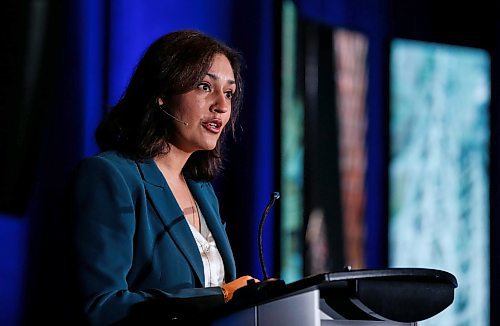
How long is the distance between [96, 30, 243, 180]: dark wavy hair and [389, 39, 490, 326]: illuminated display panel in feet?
5.04

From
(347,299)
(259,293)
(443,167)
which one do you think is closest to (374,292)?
(347,299)

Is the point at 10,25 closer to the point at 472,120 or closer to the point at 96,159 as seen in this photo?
the point at 96,159

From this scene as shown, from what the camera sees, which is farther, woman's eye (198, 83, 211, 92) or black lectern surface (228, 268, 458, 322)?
woman's eye (198, 83, 211, 92)

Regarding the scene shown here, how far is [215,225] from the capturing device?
2.31 m

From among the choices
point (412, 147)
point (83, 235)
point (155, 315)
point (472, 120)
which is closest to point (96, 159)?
point (83, 235)

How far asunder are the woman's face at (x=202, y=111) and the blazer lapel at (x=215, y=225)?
12cm

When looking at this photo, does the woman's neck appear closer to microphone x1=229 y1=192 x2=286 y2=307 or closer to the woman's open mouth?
the woman's open mouth

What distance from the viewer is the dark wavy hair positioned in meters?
2.23

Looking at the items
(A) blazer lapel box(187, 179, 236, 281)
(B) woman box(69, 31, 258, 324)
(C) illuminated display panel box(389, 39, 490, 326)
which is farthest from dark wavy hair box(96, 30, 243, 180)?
(C) illuminated display panel box(389, 39, 490, 326)

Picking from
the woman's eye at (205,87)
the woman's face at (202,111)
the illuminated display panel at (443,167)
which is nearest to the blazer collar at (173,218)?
the woman's face at (202,111)

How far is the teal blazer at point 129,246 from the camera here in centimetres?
188

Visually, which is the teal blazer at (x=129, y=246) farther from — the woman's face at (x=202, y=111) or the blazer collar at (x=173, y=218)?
the woman's face at (x=202, y=111)

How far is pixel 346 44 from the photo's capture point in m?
3.46

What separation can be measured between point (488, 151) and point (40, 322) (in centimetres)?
213
